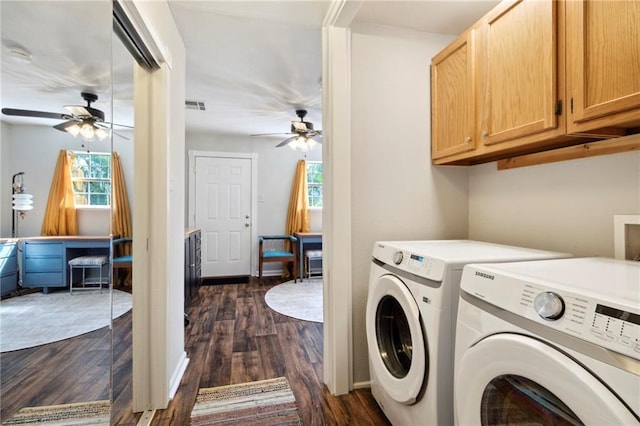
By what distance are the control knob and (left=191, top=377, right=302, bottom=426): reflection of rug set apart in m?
1.33

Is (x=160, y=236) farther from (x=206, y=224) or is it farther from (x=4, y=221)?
(x=206, y=224)

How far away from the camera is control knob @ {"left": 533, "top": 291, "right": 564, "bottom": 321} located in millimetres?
698

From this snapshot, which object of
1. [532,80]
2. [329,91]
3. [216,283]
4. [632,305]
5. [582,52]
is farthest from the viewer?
[216,283]

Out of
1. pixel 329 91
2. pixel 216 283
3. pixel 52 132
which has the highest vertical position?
pixel 329 91

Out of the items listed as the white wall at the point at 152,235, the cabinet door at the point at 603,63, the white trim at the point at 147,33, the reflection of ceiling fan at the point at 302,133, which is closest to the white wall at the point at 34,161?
the white wall at the point at 152,235

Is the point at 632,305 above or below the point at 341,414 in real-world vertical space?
above

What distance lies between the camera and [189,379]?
1.90 meters

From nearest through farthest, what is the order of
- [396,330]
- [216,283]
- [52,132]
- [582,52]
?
[52,132]
[582,52]
[396,330]
[216,283]

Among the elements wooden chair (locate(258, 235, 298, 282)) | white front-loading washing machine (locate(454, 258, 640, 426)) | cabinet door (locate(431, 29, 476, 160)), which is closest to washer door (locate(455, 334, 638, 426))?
white front-loading washing machine (locate(454, 258, 640, 426))

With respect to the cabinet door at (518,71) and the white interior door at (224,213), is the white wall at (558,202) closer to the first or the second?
the cabinet door at (518,71)

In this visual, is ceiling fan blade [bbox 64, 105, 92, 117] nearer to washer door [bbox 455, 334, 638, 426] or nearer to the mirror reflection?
the mirror reflection

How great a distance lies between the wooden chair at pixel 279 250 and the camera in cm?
454

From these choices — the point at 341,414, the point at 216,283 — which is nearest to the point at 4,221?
the point at 341,414

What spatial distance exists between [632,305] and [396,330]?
3.48ft
